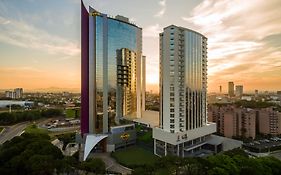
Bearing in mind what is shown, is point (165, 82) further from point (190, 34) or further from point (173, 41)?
point (190, 34)

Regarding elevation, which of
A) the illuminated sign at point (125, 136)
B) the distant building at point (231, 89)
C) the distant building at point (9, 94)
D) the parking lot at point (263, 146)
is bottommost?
the parking lot at point (263, 146)

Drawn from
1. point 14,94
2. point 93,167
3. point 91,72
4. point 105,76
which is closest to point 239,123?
point 105,76

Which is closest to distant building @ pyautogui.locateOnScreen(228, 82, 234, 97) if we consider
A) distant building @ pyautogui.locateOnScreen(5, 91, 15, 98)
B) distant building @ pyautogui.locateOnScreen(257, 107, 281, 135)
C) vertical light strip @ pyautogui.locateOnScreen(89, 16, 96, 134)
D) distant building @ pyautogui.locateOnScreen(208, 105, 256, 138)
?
distant building @ pyautogui.locateOnScreen(257, 107, 281, 135)

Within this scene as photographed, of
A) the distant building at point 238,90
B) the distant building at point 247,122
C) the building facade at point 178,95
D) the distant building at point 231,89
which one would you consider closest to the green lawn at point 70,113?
the distant building at point 247,122

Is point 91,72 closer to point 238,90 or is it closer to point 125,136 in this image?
point 125,136

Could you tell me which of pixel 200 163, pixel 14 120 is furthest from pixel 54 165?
pixel 14 120

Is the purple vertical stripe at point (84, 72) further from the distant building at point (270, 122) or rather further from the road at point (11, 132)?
the distant building at point (270, 122)
